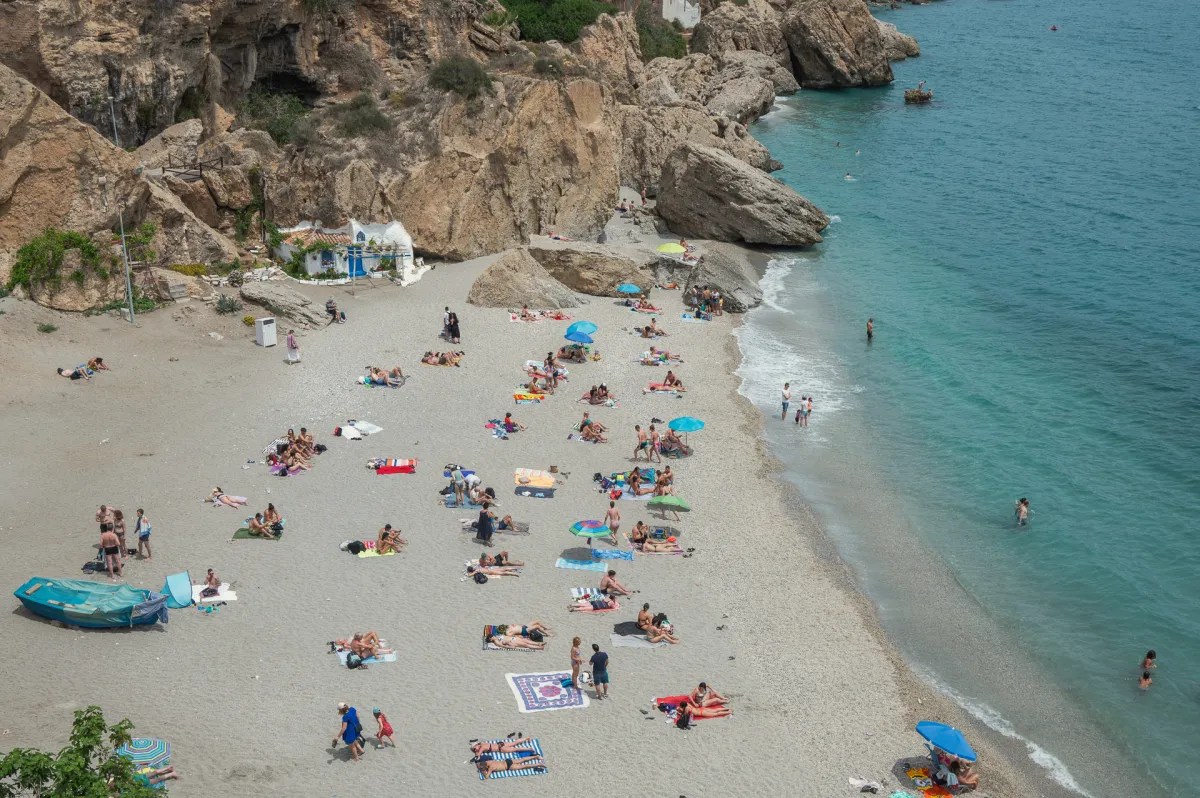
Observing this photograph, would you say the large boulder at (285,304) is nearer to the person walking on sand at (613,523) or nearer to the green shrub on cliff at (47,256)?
the green shrub on cliff at (47,256)

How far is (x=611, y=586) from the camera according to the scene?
62.5ft

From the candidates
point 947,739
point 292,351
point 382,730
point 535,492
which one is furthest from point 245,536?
point 947,739

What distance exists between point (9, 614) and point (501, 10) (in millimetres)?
40784

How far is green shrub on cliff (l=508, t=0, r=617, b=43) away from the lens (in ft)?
190

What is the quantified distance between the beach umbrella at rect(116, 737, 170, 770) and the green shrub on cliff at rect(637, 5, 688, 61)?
2714 inches

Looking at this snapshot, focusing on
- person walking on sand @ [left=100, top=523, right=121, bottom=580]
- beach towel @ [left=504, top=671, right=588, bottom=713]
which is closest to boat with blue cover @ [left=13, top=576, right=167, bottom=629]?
person walking on sand @ [left=100, top=523, right=121, bottom=580]

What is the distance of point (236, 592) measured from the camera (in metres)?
18.0

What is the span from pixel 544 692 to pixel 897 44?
318ft

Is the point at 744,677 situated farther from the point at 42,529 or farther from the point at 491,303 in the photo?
the point at 491,303

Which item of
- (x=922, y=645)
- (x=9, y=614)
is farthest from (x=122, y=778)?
(x=922, y=645)

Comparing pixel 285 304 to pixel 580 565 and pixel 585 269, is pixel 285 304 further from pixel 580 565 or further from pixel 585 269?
pixel 580 565

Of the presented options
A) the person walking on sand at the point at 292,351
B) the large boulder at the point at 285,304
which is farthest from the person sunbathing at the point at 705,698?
the large boulder at the point at 285,304

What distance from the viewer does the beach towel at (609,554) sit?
67.3 ft

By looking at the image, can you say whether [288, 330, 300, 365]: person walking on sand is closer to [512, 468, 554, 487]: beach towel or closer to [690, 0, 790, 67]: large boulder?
[512, 468, 554, 487]: beach towel
